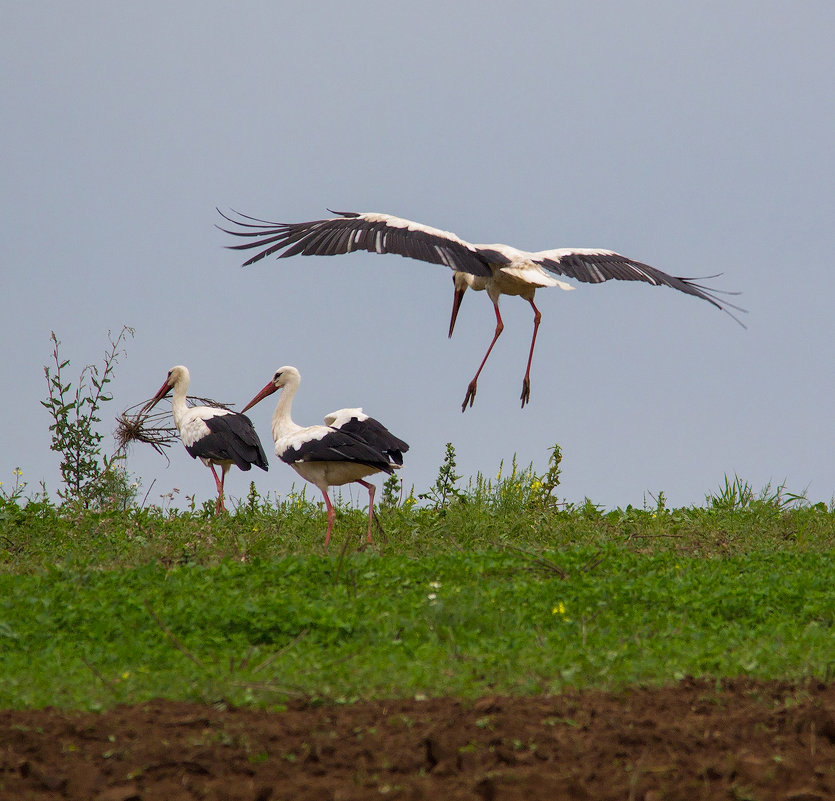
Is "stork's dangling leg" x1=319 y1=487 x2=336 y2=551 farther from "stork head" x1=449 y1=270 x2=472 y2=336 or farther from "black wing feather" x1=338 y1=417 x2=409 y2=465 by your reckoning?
"stork head" x1=449 y1=270 x2=472 y2=336

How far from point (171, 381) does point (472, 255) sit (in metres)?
5.05

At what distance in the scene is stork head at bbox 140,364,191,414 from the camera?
46.8 feet

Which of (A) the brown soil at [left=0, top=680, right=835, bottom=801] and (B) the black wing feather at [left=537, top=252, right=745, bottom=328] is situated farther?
(B) the black wing feather at [left=537, top=252, right=745, bottom=328]

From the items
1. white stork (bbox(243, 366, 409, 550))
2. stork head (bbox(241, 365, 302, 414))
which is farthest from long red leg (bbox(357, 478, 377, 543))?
stork head (bbox(241, 365, 302, 414))

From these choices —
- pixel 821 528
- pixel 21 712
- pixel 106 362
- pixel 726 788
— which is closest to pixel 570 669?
pixel 726 788

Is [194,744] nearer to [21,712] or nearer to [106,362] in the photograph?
[21,712]

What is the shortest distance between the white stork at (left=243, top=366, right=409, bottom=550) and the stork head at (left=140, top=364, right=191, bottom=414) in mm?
3818

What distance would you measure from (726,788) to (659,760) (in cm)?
36

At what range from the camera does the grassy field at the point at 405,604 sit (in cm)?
573

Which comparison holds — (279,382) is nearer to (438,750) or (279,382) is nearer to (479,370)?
(479,370)

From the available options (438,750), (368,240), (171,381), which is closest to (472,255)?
(368,240)

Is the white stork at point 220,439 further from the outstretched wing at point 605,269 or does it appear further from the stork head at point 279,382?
the outstretched wing at point 605,269

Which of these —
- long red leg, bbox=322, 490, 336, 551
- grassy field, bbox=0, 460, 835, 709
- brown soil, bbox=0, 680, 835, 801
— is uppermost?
long red leg, bbox=322, 490, 336, 551

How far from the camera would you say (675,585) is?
25.7 ft
